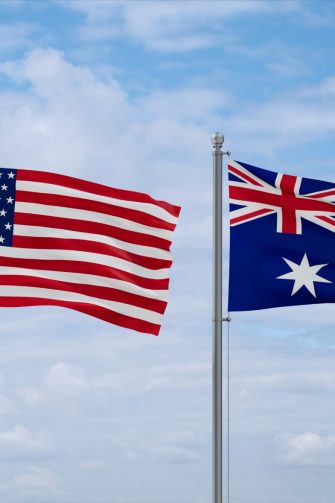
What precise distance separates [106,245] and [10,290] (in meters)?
2.06

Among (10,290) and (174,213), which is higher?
(174,213)

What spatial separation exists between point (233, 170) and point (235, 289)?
7.78 feet

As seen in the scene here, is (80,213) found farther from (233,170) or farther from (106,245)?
(233,170)

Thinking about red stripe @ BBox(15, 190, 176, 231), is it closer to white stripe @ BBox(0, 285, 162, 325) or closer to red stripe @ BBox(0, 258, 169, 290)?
red stripe @ BBox(0, 258, 169, 290)

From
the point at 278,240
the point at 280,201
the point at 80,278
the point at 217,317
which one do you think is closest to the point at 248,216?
the point at 278,240

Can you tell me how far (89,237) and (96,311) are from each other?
1.55 metres

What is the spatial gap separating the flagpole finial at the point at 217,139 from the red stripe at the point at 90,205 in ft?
6.16

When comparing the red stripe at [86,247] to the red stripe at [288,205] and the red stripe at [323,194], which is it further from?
the red stripe at [323,194]

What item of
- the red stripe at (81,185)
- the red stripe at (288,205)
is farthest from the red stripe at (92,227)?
the red stripe at (288,205)

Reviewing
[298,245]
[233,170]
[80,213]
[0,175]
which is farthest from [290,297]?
[0,175]

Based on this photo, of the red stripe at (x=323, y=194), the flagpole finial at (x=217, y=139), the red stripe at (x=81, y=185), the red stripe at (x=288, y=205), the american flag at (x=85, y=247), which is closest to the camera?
the american flag at (x=85, y=247)

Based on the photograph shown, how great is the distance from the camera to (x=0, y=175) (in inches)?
869

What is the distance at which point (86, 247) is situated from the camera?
A: 21.8 m

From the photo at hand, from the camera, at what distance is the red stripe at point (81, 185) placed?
22.0m
